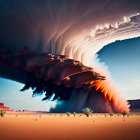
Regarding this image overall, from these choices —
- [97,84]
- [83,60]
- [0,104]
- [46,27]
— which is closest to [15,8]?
[46,27]

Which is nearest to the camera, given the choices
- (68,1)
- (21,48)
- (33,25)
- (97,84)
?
(68,1)

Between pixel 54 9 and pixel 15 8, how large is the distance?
1068cm

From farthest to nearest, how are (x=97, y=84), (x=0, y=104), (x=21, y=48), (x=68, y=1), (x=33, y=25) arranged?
(x=0, y=104), (x=97, y=84), (x=21, y=48), (x=33, y=25), (x=68, y=1)

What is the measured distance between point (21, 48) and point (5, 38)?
6344 mm

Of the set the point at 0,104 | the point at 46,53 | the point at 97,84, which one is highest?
the point at 46,53

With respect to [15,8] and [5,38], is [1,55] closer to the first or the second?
[5,38]

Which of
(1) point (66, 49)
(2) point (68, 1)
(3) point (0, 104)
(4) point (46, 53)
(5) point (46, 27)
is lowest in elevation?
(3) point (0, 104)

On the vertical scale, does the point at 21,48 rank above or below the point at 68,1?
below

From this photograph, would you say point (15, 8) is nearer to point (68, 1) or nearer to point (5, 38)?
point (5, 38)

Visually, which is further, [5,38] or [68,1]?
[5,38]

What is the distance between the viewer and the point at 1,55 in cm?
4309

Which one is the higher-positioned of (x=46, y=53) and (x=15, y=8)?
(x=15, y=8)

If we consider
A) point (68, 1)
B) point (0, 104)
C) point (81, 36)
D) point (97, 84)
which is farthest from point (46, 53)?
point (0, 104)

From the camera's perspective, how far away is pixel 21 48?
139 feet
